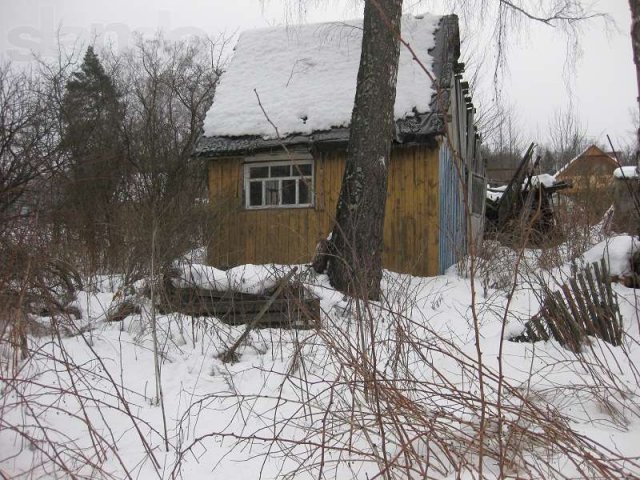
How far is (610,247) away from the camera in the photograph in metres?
5.75

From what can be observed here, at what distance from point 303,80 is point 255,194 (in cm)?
257

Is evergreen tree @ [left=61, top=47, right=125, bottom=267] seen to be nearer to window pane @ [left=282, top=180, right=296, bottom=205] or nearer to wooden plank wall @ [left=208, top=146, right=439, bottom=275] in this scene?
wooden plank wall @ [left=208, top=146, right=439, bottom=275]

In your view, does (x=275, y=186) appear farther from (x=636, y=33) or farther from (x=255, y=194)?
(x=636, y=33)

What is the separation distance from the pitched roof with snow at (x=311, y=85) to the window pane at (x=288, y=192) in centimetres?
97

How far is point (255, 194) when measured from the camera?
33.7ft

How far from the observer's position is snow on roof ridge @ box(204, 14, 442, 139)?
9.31m

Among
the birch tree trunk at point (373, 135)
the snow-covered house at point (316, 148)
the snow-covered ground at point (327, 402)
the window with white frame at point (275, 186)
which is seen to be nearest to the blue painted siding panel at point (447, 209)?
the snow-covered house at point (316, 148)

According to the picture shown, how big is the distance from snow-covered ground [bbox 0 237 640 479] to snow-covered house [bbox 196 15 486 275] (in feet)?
12.4

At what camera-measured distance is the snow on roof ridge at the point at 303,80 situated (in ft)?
30.6

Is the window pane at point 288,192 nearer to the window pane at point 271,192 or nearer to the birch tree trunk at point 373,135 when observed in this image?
the window pane at point 271,192

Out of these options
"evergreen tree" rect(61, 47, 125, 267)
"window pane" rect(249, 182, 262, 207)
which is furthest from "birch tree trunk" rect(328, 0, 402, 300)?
"window pane" rect(249, 182, 262, 207)

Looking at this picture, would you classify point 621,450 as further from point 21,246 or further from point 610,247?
point 610,247

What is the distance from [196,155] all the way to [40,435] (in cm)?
787

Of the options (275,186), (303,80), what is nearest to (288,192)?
(275,186)
